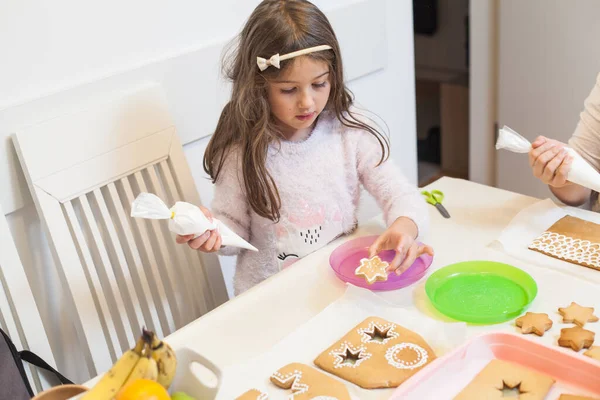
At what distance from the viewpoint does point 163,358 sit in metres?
0.71

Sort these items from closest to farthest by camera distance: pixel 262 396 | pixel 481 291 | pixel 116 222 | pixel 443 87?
pixel 262 396 < pixel 481 291 < pixel 116 222 < pixel 443 87

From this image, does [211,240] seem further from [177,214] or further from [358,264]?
[358,264]

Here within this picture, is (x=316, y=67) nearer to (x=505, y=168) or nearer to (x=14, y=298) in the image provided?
(x=14, y=298)

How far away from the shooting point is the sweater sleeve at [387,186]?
1270 millimetres

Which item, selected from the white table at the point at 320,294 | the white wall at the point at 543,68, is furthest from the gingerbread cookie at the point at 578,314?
the white wall at the point at 543,68

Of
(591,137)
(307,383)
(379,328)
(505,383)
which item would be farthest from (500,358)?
(591,137)

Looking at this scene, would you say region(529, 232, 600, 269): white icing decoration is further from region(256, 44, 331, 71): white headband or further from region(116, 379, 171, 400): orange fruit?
region(116, 379, 171, 400): orange fruit

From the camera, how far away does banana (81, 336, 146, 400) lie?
68 centimetres

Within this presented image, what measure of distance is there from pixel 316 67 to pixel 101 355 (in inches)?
29.7

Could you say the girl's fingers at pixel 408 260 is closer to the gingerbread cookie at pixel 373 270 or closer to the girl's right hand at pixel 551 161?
the gingerbread cookie at pixel 373 270

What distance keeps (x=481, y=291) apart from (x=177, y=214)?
507 mm

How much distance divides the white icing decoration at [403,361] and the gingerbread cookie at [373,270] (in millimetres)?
159

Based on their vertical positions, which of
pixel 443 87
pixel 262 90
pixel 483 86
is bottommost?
pixel 443 87

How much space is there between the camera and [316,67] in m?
1.24
